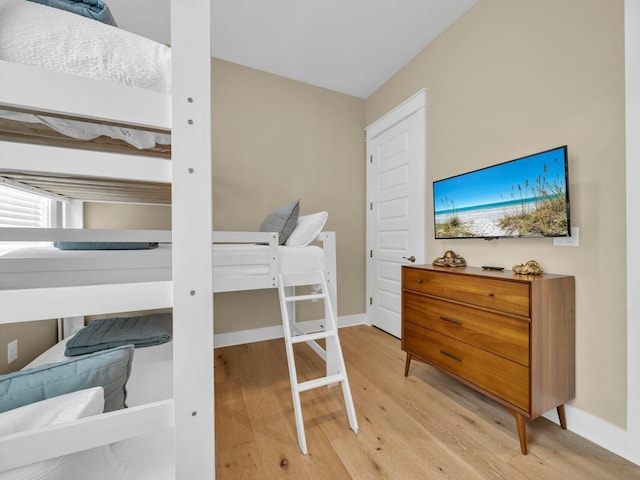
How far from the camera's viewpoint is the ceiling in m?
2.06

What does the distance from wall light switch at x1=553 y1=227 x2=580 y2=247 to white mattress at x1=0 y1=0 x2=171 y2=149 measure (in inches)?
77.8

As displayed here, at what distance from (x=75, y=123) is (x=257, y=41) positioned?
2.19 meters

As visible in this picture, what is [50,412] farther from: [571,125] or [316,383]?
[571,125]

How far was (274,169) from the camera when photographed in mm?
2875

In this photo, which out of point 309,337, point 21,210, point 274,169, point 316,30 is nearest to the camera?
point 309,337

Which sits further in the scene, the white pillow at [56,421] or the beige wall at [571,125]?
the beige wall at [571,125]

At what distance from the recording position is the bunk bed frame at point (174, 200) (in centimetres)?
56

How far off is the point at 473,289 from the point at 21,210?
2.97 meters

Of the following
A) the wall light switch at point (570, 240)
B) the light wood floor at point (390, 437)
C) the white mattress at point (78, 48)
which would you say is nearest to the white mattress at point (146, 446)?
the light wood floor at point (390, 437)

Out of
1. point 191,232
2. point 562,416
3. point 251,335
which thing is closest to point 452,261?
point 562,416

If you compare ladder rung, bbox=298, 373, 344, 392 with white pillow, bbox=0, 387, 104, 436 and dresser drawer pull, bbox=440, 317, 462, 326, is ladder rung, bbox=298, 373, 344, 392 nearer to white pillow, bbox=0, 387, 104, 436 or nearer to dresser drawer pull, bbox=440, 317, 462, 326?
dresser drawer pull, bbox=440, 317, 462, 326

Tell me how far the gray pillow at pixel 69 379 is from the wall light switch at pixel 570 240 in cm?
210

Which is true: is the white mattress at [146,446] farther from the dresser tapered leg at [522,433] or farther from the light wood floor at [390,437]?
the dresser tapered leg at [522,433]

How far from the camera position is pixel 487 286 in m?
1.50
